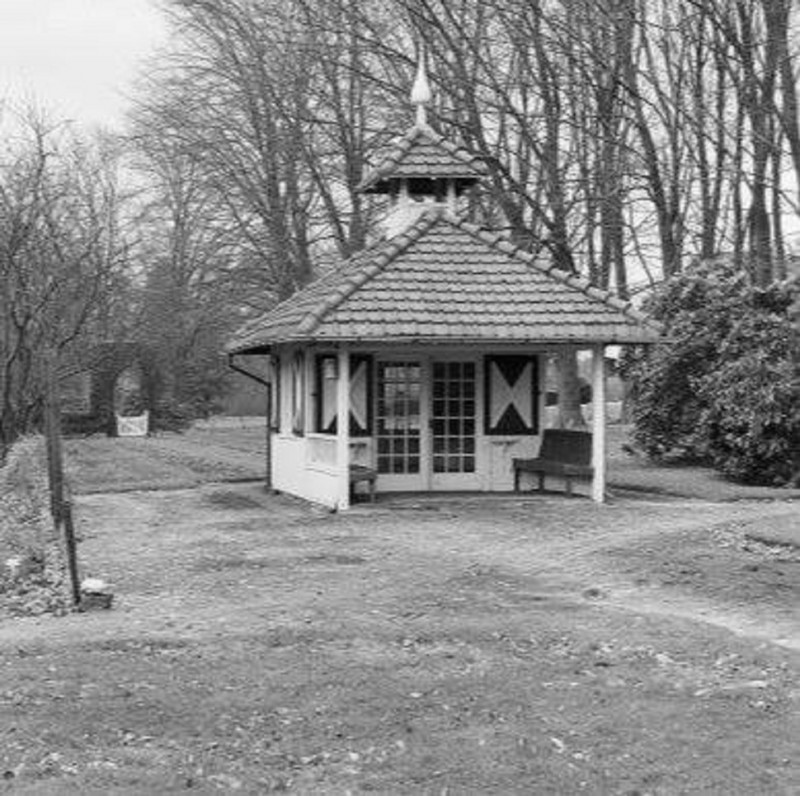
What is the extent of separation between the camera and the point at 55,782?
6363 millimetres

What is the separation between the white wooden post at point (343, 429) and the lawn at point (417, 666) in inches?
80.9

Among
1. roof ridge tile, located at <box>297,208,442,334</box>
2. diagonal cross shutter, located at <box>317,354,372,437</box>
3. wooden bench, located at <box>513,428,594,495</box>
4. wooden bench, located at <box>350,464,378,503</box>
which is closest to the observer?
roof ridge tile, located at <box>297,208,442,334</box>

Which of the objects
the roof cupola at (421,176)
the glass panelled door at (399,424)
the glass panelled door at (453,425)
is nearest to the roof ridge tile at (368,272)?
the roof cupola at (421,176)

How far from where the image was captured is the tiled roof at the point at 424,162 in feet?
67.6

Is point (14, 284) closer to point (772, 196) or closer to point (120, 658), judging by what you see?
point (772, 196)

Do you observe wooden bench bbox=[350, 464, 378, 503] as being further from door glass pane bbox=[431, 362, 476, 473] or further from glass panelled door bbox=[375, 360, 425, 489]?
door glass pane bbox=[431, 362, 476, 473]

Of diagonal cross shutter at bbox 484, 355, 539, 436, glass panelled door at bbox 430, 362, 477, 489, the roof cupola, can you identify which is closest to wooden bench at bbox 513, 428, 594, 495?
diagonal cross shutter at bbox 484, 355, 539, 436

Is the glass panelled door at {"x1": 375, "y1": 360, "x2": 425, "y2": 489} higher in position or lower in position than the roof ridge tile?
lower

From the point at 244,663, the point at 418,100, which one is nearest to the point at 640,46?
the point at 418,100

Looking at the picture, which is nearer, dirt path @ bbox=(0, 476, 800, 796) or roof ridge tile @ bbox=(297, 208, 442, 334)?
dirt path @ bbox=(0, 476, 800, 796)

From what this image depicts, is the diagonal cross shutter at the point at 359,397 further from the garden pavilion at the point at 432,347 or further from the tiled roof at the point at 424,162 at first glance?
the tiled roof at the point at 424,162

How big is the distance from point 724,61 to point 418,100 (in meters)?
9.66

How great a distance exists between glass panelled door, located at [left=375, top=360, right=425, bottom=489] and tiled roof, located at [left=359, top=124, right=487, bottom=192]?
114 inches

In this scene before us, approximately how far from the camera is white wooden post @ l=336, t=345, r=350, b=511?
59.7ft
